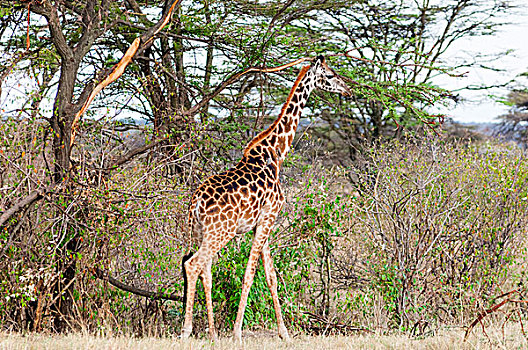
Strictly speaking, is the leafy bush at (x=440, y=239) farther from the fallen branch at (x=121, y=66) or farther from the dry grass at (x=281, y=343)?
the fallen branch at (x=121, y=66)

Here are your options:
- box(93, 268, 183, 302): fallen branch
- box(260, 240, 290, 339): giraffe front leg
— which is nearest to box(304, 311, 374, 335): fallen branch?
box(260, 240, 290, 339): giraffe front leg

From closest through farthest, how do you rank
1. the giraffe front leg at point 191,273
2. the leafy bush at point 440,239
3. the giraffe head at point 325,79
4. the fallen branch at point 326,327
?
the giraffe front leg at point 191,273, the giraffe head at point 325,79, the fallen branch at point 326,327, the leafy bush at point 440,239

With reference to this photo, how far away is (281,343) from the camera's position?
5164mm

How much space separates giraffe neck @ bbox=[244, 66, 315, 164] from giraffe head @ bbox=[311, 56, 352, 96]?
0.07 metres

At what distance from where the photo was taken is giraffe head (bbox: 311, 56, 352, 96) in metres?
5.60

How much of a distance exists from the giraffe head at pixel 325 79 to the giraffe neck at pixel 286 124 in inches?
2.9

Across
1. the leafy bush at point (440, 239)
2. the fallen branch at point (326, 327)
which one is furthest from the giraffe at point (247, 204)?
the leafy bush at point (440, 239)

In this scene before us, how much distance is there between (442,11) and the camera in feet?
55.7

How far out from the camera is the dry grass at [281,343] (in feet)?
14.8

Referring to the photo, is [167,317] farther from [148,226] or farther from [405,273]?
[405,273]

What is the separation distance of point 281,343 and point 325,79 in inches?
102

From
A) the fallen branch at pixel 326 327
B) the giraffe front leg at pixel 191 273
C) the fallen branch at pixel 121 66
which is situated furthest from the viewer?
the fallen branch at pixel 326 327

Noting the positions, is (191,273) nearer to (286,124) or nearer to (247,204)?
(247,204)

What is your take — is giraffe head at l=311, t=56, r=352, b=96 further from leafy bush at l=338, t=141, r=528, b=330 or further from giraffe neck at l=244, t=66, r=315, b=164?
leafy bush at l=338, t=141, r=528, b=330
